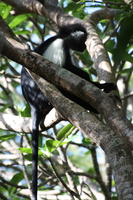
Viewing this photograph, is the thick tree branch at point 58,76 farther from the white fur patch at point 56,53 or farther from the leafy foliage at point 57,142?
the white fur patch at point 56,53

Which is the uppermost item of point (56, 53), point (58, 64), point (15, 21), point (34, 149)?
point (15, 21)

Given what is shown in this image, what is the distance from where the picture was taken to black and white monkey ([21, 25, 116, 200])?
2.15 meters

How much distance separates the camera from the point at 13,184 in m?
2.26

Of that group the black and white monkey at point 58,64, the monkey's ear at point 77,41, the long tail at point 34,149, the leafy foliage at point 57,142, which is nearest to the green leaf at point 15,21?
the leafy foliage at point 57,142

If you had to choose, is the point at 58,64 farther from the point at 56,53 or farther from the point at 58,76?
the point at 58,76

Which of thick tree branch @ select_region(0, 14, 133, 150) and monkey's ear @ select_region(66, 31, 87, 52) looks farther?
monkey's ear @ select_region(66, 31, 87, 52)

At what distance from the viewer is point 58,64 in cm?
312

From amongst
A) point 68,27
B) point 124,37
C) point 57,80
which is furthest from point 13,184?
point 124,37

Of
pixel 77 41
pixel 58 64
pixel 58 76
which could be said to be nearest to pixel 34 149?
pixel 58 76

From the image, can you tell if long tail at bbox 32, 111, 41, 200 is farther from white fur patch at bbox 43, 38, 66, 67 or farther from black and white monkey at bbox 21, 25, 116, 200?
white fur patch at bbox 43, 38, 66, 67

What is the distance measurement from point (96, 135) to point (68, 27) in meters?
2.12

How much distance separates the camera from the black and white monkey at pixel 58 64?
2.15 meters

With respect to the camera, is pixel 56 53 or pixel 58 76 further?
pixel 56 53

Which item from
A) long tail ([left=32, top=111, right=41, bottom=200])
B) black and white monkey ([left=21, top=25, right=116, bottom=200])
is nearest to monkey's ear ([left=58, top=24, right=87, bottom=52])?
black and white monkey ([left=21, top=25, right=116, bottom=200])
